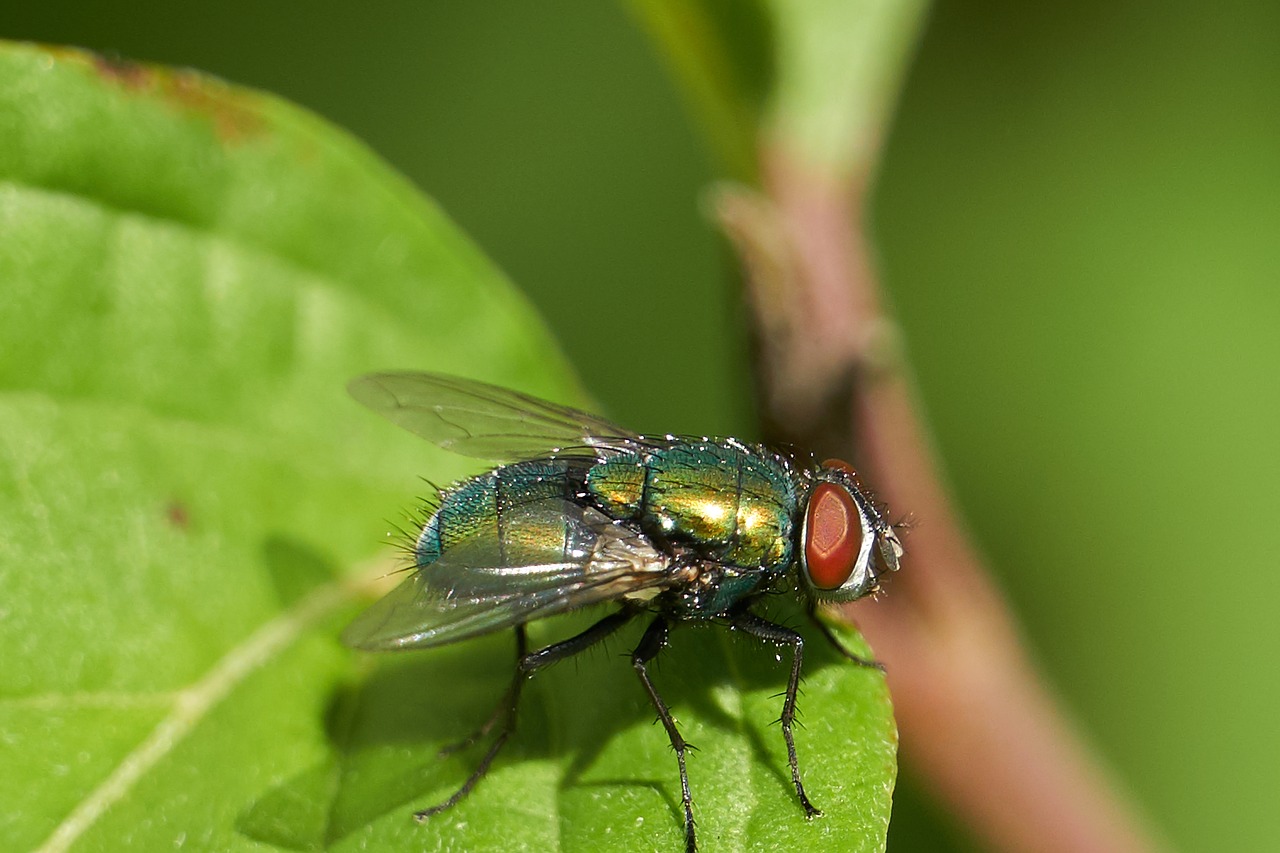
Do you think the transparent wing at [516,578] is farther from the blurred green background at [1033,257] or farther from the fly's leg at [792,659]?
the blurred green background at [1033,257]

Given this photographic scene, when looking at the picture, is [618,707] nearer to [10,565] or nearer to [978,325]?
[10,565]

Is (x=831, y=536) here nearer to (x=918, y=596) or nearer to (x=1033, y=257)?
(x=918, y=596)

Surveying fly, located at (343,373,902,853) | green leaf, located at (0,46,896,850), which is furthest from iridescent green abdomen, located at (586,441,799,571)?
green leaf, located at (0,46,896,850)

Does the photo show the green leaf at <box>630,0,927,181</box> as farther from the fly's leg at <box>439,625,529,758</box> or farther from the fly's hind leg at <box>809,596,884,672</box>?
the fly's leg at <box>439,625,529,758</box>

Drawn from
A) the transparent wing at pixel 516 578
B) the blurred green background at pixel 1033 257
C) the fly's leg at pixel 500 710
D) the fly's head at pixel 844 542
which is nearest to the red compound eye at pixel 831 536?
the fly's head at pixel 844 542

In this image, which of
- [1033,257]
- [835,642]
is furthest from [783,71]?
[1033,257]

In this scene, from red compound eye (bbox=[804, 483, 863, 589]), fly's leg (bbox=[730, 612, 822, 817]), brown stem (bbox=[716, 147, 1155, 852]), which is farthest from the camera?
red compound eye (bbox=[804, 483, 863, 589])
